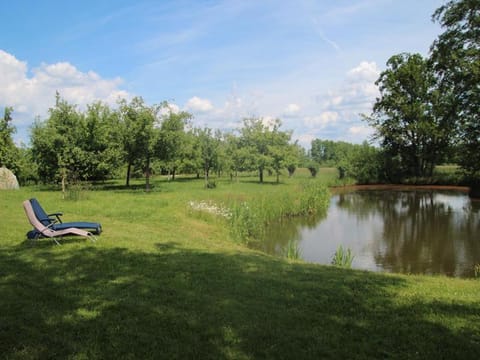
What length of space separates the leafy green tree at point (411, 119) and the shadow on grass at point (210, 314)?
41.8 meters

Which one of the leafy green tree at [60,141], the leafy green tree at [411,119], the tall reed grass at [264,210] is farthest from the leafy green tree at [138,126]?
the leafy green tree at [411,119]

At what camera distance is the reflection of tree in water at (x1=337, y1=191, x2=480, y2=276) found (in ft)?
39.1

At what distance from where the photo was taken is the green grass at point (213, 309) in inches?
157

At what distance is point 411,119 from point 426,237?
32703mm

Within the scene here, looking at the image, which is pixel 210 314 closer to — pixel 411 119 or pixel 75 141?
pixel 75 141

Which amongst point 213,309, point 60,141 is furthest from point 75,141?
point 213,309

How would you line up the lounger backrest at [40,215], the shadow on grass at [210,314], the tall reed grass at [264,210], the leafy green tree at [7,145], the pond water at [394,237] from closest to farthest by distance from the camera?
the shadow on grass at [210,314], the lounger backrest at [40,215], the pond water at [394,237], the tall reed grass at [264,210], the leafy green tree at [7,145]

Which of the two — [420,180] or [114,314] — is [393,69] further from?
[114,314]

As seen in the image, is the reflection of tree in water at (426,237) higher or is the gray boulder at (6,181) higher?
the gray boulder at (6,181)

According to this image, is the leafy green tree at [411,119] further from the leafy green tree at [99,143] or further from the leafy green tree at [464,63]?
the leafy green tree at [99,143]

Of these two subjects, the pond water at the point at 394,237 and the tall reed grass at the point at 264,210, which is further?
the tall reed grass at the point at 264,210

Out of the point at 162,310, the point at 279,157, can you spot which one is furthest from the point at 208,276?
the point at 279,157

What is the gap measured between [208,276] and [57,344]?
299 cm

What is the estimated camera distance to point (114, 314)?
15.9ft
